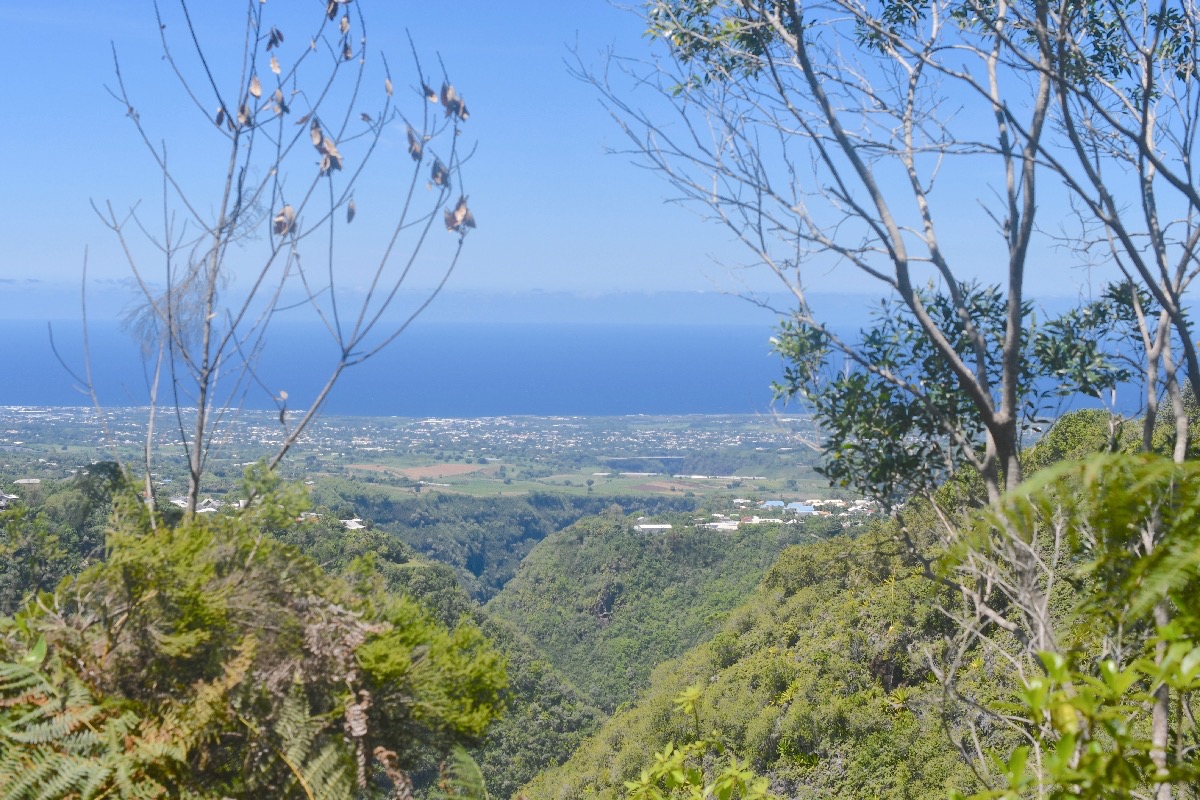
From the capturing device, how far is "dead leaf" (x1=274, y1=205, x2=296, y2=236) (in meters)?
2.47

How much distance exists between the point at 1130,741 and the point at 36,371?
315ft

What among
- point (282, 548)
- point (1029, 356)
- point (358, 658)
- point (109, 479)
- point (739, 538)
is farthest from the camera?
point (739, 538)

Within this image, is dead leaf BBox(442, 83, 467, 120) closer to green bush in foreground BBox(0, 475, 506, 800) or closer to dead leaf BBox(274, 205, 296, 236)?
dead leaf BBox(274, 205, 296, 236)

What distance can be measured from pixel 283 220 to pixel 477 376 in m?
126

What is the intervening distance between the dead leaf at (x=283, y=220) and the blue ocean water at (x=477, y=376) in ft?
194

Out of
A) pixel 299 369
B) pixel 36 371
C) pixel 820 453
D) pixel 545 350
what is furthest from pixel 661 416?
pixel 820 453

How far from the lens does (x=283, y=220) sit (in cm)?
248

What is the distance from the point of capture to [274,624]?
171 centimetres

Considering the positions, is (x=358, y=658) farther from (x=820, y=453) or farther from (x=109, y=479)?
(x=820, y=453)

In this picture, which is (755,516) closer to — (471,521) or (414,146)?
(471,521)

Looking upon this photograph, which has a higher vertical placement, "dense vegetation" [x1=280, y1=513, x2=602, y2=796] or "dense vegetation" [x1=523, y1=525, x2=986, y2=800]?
"dense vegetation" [x1=523, y1=525, x2=986, y2=800]

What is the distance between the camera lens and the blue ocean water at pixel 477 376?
3118 inches

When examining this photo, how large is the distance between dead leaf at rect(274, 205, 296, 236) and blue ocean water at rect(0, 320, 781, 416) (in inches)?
2323

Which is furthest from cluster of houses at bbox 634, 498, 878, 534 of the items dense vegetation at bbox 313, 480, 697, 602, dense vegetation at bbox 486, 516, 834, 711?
dense vegetation at bbox 313, 480, 697, 602
